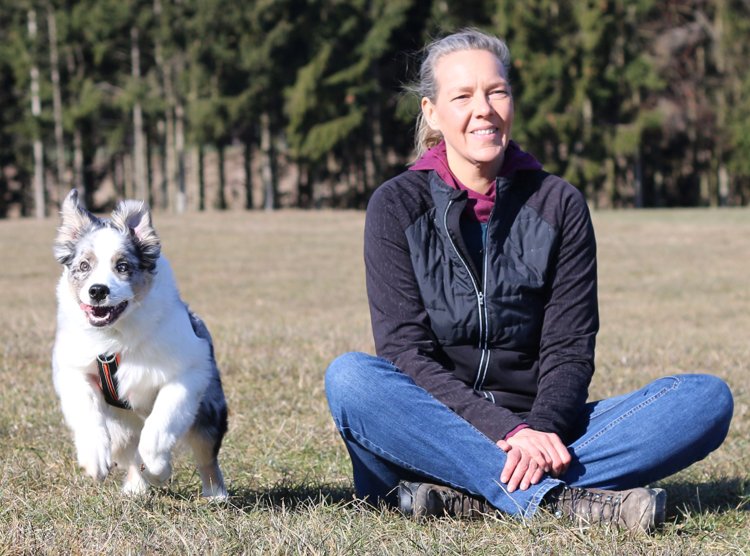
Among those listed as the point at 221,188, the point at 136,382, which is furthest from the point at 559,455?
the point at 221,188

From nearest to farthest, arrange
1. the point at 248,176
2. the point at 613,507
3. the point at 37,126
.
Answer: the point at 613,507
the point at 37,126
the point at 248,176

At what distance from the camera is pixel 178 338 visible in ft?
15.2

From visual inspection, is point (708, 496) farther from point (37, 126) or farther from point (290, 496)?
point (37, 126)

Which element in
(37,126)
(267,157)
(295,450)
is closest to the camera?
(295,450)

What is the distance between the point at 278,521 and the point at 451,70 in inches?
81.0

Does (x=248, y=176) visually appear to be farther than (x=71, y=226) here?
Yes

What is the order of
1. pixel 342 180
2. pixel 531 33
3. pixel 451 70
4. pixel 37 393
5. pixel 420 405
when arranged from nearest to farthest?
pixel 420 405, pixel 451 70, pixel 37 393, pixel 531 33, pixel 342 180

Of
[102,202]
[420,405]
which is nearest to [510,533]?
[420,405]

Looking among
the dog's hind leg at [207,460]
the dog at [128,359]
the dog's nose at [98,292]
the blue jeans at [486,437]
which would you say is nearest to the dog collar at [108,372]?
the dog at [128,359]

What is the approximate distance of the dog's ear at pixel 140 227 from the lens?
4.83 m

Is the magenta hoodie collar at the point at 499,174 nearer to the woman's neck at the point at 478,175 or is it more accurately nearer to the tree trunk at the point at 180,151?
the woman's neck at the point at 478,175

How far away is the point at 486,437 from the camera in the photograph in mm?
4195

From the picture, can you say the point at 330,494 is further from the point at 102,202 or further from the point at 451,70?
the point at 102,202

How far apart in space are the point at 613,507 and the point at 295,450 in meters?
2.28
